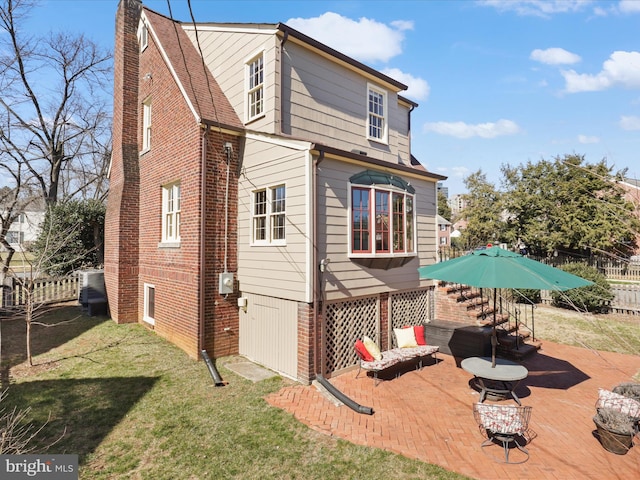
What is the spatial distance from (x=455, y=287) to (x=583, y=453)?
6.69 meters

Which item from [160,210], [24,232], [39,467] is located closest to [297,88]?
[160,210]

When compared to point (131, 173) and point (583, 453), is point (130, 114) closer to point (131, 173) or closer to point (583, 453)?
point (131, 173)

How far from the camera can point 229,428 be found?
5.90 meters

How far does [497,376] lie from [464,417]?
1087mm

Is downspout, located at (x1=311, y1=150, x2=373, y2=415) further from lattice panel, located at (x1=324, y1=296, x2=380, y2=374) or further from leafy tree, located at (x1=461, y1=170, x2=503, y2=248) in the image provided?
leafy tree, located at (x1=461, y1=170, x2=503, y2=248)

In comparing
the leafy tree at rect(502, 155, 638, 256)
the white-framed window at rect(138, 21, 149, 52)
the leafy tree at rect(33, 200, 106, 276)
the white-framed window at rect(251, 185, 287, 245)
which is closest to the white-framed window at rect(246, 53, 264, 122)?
the white-framed window at rect(251, 185, 287, 245)

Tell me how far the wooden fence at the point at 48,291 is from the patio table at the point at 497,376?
53.5ft

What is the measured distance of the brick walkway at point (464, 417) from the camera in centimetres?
491

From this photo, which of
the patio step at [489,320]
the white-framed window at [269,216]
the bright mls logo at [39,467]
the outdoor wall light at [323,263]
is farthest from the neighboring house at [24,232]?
the patio step at [489,320]

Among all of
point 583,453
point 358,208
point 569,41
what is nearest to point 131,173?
point 358,208

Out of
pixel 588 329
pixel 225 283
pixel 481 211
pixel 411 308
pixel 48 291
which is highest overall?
pixel 481 211

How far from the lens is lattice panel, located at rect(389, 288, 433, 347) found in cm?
989

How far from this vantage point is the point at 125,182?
12.6 m

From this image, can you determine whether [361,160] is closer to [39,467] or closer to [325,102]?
[325,102]
